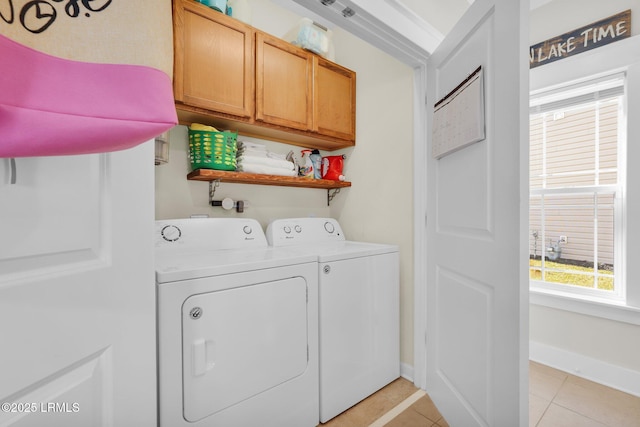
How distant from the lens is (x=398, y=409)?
1.75m

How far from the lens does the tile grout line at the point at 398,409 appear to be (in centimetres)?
164

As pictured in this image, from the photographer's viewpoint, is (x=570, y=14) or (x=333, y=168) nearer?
(x=570, y=14)

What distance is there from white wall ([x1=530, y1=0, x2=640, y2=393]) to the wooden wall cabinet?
152 cm

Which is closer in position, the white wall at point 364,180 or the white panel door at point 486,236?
the white panel door at point 486,236

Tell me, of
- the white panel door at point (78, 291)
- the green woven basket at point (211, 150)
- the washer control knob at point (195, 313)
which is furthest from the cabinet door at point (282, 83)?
the white panel door at point (78, 291)

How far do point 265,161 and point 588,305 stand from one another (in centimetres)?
247

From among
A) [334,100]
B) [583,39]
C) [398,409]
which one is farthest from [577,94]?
[398,409]

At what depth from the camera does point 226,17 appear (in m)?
1.76

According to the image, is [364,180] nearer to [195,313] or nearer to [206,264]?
[206,264]

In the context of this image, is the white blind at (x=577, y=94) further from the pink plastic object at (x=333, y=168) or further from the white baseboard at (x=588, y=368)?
the white baseboard at (x=588, y=368)

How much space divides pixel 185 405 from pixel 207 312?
37 cm

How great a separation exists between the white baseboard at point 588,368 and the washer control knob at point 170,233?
2701 millimetres

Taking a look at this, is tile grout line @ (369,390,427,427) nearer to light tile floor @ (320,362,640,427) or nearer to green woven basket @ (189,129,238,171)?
light tile floor @ (320,362,640,427)

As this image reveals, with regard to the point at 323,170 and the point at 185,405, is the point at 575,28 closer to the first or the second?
the point at 323,170
